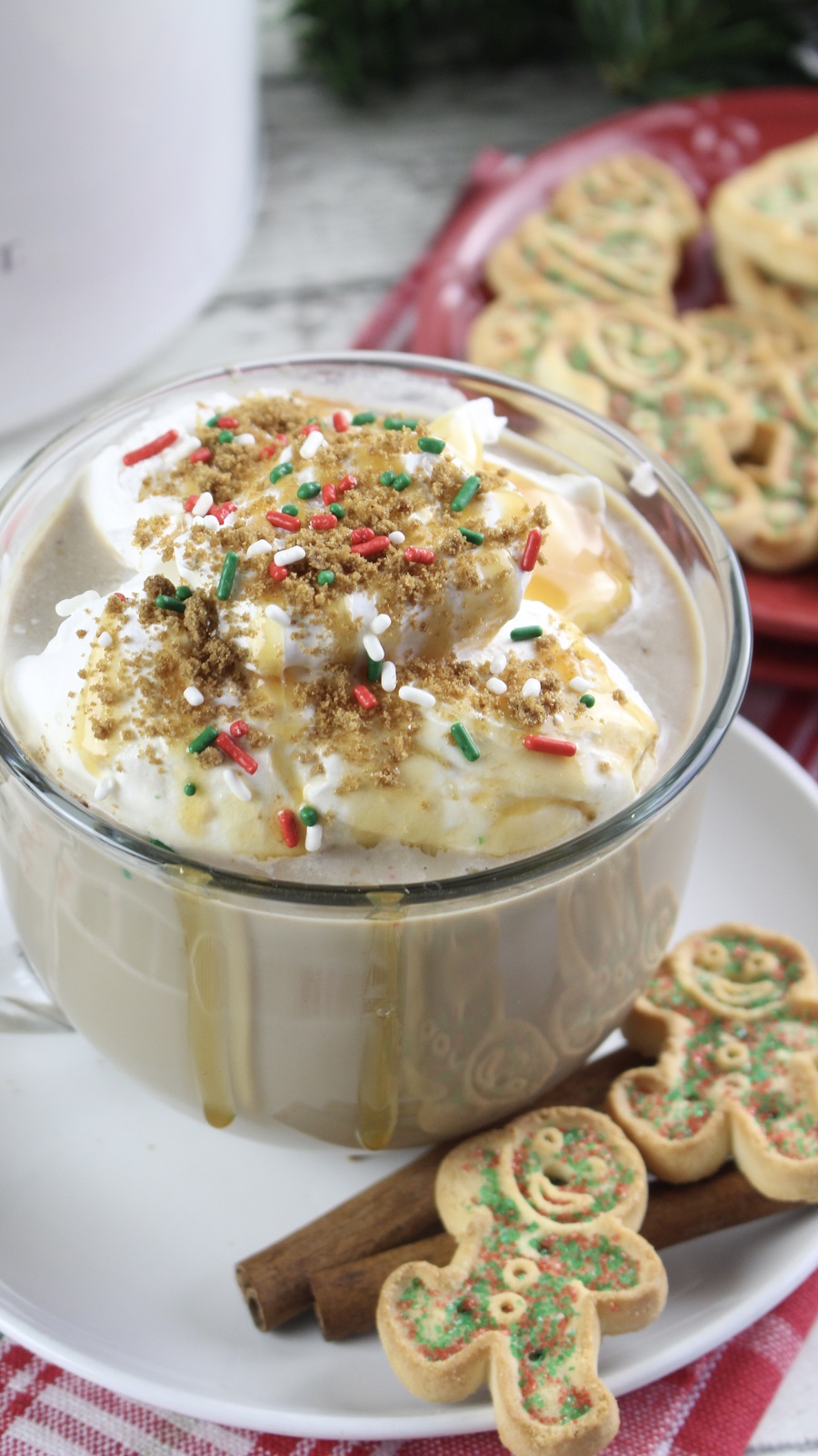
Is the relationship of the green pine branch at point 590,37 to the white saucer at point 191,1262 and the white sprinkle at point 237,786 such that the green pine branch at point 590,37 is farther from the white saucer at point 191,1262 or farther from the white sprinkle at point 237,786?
the white sprinkle at point 237,786

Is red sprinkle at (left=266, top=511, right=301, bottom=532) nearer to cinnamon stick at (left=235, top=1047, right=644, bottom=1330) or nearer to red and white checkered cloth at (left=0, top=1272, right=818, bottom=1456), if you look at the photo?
cinnamon stick at (left=235, top=1047, right=644, bottom=1330)

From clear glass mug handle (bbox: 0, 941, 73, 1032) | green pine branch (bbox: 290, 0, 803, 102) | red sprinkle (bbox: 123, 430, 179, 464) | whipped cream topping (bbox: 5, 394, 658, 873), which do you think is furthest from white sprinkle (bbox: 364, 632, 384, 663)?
green pine branch (bbox: 290, 0, 803, 102)

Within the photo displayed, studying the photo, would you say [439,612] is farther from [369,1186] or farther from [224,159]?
[224,159]

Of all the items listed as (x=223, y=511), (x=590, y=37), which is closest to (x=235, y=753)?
(x=223, y=511)

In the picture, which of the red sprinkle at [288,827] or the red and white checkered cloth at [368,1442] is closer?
the red sprinkle at [288,827]

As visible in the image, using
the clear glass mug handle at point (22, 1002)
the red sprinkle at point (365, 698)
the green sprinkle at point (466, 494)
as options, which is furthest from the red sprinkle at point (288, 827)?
the clear glass mug handle at point (22, 1002)

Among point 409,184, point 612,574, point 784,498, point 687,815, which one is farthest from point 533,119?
point 687,815
